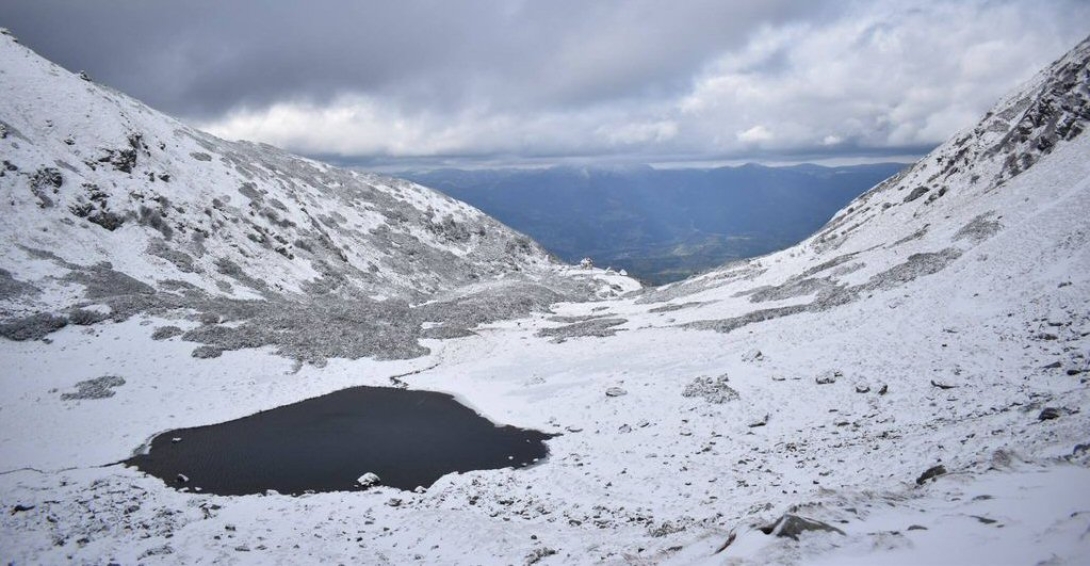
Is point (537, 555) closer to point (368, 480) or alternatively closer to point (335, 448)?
point (368, 480)

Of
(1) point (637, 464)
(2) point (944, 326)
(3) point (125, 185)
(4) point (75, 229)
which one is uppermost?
(3) point (125, 185)

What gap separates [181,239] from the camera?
241 ft

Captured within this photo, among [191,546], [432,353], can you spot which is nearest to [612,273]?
[432,353]

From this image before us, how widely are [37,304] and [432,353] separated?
35523 mm

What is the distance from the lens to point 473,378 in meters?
48.3

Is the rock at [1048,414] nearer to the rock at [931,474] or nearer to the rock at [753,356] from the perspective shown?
the rock at [931,474]

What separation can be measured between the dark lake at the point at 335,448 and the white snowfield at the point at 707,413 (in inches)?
66.8

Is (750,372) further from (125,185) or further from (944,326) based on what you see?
(125,185)

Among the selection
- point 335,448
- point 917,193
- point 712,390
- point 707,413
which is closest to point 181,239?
point 335,448

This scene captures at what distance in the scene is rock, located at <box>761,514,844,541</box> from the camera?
12500 mm

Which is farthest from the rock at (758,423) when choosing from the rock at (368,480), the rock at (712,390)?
the rock at (368,480)

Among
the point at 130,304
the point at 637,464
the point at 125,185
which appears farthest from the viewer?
the point at 125,185

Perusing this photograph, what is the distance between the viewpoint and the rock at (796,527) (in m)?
12.5

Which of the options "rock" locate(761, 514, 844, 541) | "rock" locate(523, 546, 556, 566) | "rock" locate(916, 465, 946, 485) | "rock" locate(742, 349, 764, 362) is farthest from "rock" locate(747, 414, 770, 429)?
"rock" locate(761, 514, 844, 541)
